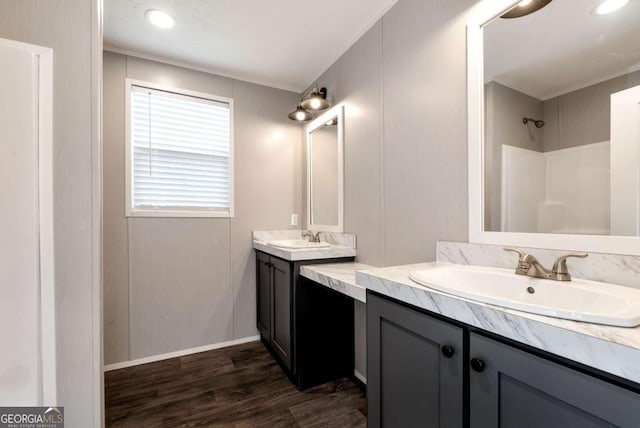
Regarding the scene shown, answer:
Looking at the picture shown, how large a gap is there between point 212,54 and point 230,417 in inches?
102

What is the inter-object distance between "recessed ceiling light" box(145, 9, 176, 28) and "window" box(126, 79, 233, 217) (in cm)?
55

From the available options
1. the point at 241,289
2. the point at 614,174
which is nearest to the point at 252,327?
the point at 241,289

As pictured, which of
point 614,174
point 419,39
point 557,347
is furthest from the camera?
point 419,39

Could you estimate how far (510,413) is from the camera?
2.32 ft

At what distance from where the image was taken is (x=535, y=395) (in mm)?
664

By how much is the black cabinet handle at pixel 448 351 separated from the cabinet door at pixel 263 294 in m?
1.61

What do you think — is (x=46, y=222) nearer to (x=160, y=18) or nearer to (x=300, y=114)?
(x=160, y=18)

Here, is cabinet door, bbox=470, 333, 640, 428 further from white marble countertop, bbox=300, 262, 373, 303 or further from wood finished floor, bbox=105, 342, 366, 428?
wood finished floor, bbox=105, 342, 366, 428

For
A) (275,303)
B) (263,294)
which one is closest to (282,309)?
(275,303)

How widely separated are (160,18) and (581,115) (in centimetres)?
237

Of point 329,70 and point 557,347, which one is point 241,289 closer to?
point 329,70

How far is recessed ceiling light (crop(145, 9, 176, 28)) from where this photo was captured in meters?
1.82

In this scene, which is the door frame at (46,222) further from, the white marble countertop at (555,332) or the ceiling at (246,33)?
the white marble countertop at (555,332)

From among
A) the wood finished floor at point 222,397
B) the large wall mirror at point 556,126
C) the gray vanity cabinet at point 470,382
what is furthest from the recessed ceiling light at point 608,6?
the wood finished floor at point 222,397
